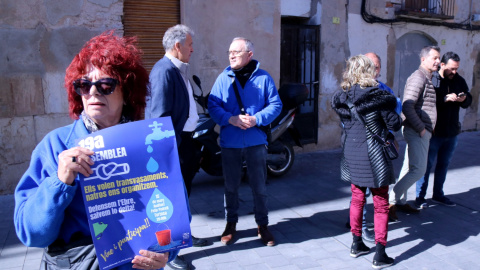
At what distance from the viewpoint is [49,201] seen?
1.40 metres

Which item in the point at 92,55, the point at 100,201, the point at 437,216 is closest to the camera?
the point at 100,201

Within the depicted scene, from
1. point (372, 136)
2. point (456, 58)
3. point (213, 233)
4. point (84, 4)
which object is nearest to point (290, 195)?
point (213, 233)

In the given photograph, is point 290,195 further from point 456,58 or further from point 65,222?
point 65,222

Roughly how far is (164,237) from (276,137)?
4398 mm

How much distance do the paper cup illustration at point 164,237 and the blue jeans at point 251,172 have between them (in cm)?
235

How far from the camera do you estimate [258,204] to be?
3.95 meters

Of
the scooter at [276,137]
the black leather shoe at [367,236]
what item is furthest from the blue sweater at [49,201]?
the scooter at [276,137]

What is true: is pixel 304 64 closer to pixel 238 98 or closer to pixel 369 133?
pixel 238 98

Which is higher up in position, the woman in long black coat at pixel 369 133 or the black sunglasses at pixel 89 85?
the black sunglasses at pixel 89 85

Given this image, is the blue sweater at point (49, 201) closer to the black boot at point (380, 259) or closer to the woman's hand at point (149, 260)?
the woman's hand at point (149, 260)

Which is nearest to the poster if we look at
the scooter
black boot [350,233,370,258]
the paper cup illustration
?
the paper cup illustration

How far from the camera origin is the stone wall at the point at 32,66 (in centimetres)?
530

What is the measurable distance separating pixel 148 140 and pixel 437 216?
4.27 m

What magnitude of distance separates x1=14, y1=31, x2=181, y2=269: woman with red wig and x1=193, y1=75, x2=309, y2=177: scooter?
Answer: 128 inches
